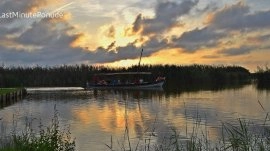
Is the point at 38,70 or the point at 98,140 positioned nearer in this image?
the point at 98,140

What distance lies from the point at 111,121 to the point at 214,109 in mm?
11230

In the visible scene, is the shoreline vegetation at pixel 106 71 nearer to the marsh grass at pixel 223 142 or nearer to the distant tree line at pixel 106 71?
the distant tree line at pixel 106 71

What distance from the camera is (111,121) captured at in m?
31.5

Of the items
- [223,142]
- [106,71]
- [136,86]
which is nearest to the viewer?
[223,142]

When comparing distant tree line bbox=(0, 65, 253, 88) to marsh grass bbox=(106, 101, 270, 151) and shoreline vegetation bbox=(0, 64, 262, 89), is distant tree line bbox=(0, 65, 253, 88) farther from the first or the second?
marsh grass bbox=(106, 101, 270, 151)

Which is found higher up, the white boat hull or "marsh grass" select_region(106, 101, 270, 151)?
"marsh grass" select_region(106, 101, 270, 151)

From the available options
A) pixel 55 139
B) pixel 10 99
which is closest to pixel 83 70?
pixel 10 99

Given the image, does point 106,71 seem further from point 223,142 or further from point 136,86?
point 223,142

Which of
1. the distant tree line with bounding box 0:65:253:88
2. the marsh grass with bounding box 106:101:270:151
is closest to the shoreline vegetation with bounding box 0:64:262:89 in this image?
the distant tree line with bounding box 0:65:253:88

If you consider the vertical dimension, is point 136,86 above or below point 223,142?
below

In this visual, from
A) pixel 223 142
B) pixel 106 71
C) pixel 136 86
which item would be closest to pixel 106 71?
pixel 106 71

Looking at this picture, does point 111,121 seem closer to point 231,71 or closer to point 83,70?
point 83,70

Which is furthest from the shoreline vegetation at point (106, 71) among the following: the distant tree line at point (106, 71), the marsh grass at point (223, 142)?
the marsh grass at point (223, 142)

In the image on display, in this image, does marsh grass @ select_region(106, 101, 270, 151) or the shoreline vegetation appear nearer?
marsh grass @ select_region(106, 101, 270, 151)
